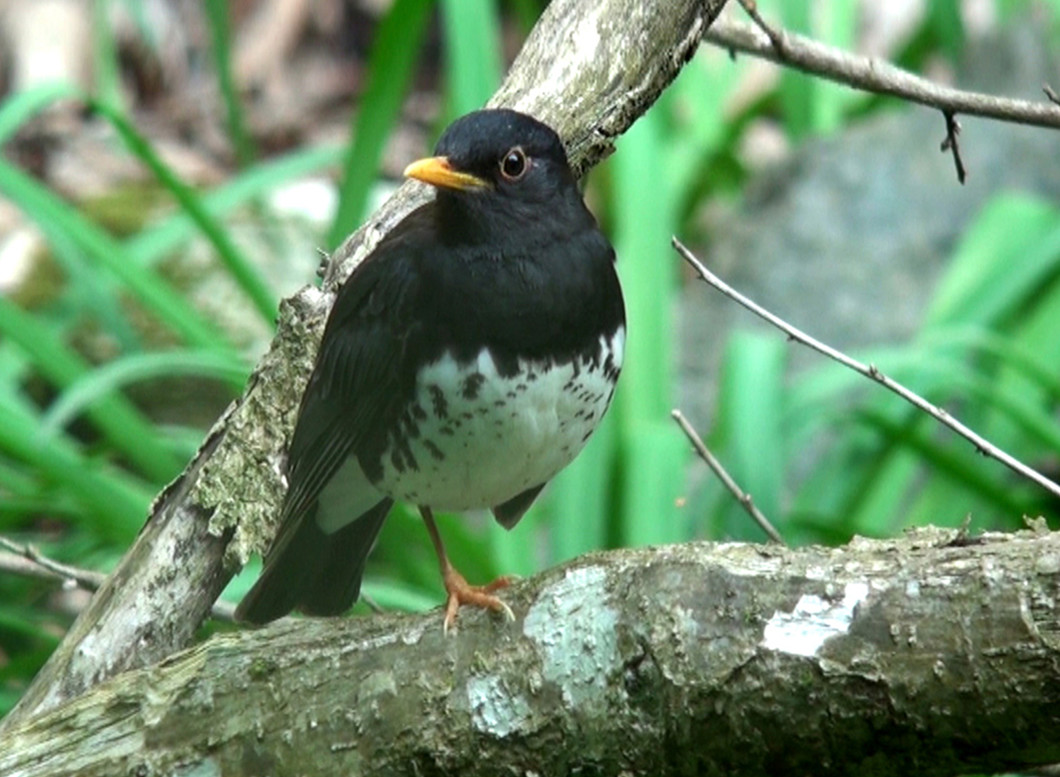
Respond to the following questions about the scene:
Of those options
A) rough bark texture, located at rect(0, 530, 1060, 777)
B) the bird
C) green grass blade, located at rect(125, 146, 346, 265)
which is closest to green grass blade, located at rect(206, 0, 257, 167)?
green grass blade, located at rect(125, 146, 346, 265)

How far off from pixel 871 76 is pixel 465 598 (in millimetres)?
1224

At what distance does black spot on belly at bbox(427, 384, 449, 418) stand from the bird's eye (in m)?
0.39

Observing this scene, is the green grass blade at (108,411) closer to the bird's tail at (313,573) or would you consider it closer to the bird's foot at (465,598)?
the bird's tail at (313,573)

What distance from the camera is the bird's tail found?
128 inches

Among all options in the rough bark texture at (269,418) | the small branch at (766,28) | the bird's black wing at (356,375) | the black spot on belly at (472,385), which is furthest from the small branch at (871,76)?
the black spot on belly at (472,385)

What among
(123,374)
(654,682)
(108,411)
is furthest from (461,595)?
(108,411)

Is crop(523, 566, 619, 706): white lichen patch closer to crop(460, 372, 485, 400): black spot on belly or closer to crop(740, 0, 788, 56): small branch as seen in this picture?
crop(460, 372, 485, 400): black spot on belly

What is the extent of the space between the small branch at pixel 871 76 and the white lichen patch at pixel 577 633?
119 cm

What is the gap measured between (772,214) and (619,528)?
2617 millimetres

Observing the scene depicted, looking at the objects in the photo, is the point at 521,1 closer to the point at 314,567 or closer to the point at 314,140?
the point at 314,140

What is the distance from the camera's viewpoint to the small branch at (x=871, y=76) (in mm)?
2975

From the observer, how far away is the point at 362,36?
30.4 feet

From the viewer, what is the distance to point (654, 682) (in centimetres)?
216

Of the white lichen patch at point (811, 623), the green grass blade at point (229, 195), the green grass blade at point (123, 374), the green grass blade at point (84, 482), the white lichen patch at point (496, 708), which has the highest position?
the green grass blade at point (229, 195)
